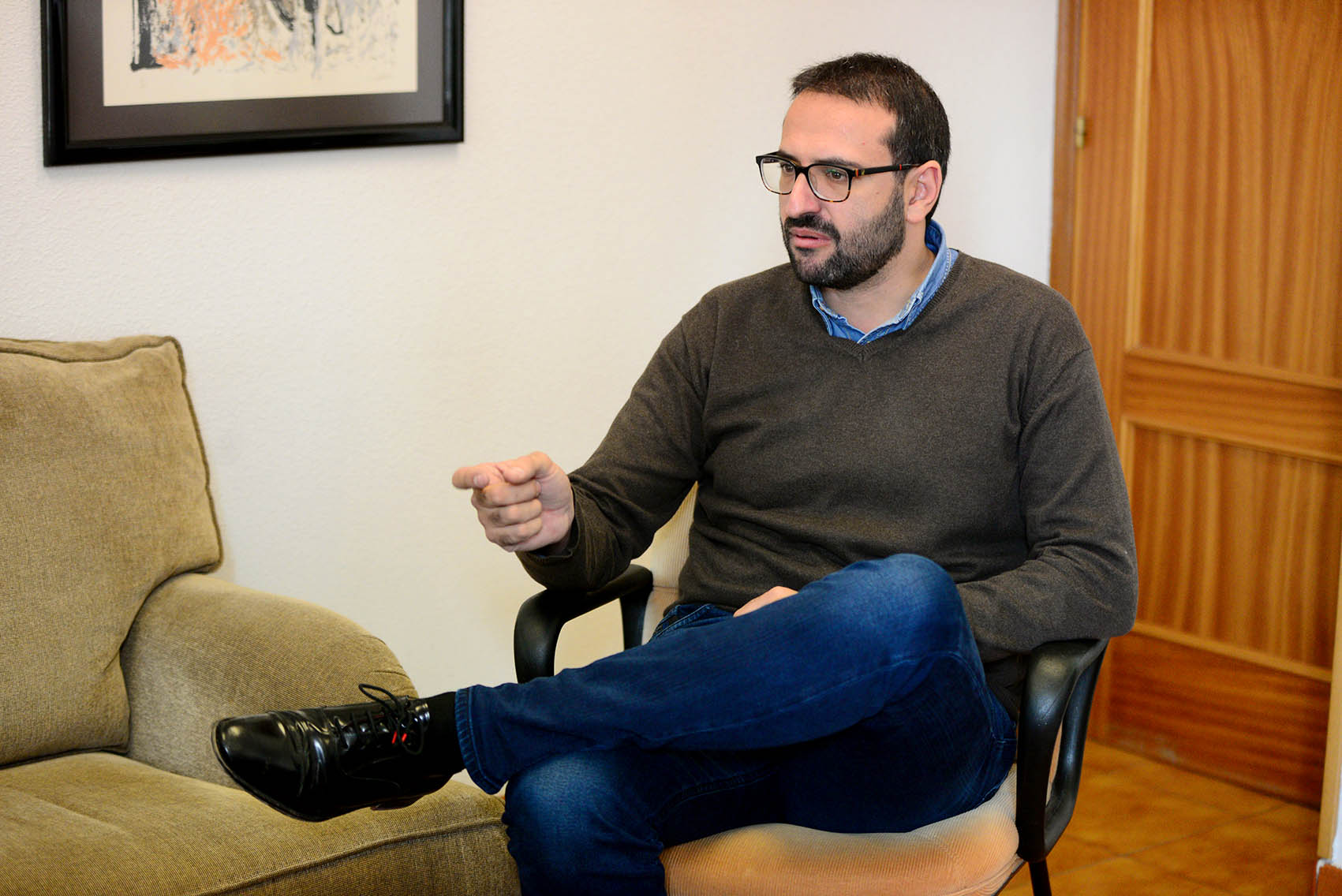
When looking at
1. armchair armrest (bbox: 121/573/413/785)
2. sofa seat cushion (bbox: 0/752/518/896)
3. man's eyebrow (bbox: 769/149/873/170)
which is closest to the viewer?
sofa seat cushion (bbox: 0/752/518/896)

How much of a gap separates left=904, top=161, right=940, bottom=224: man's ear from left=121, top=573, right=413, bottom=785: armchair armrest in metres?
0.92

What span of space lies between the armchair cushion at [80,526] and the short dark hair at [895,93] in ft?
3.38

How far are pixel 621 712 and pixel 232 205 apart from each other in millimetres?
1151

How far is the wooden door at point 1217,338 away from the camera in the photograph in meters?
2.67

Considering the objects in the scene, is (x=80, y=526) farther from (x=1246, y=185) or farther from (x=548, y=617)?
(x=1246, y=185)

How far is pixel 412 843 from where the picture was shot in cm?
161

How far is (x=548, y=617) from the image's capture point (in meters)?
1.73

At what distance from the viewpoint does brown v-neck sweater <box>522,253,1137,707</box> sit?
1.70 m

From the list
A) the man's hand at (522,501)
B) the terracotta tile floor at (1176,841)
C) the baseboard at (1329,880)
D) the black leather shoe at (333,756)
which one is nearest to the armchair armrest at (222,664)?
the black leather shoe at (333,756)

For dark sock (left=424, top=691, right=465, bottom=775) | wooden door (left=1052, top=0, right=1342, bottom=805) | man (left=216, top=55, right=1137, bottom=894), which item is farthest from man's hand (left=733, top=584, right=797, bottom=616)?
wooden door (left=1052, top=0, right=1342, bottom=805)

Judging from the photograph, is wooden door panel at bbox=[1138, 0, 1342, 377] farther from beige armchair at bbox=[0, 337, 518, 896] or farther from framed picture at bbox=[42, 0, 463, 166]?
beige armchair at bbox=[0, 337, 518, 896]

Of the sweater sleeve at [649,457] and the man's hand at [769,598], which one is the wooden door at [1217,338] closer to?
the sweater sleeve at [649,457]

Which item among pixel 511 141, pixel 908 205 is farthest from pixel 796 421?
pixel 511 141

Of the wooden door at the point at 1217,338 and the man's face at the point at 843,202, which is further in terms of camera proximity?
the wooden door at the point at 1217,338
